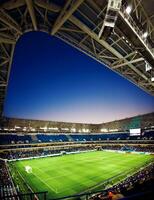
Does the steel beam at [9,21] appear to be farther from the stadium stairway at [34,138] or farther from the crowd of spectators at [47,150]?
the stadium stairway at [34,138]

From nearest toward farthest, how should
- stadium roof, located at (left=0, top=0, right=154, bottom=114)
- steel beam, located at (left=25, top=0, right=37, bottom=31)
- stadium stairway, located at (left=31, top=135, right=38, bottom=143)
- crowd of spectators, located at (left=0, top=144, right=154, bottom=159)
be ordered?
1. steel beam, located at (left=25, top=0, right=37, bottom=31)
2. stadium roof, located at (left=0, top=0, right=154, bottom=114)
3. crowd of spectators, located at (left=0, top=144, right=154, bottom=159)
4. stadium stairway, located at (left=31, top=135, right=38, bottom=143)

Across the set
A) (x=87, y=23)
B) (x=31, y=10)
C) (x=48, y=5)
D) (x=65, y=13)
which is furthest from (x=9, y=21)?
(x=87, y=23)

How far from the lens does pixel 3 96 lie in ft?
61.7

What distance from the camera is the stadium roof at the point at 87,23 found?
7.61 meters

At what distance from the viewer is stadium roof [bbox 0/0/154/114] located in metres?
7.61

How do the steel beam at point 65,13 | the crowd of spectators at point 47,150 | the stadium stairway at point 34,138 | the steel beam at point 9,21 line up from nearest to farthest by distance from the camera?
the steel beam at point 65,13
the steel beam at point 9,21
the crowd of spectators at point 47,150
the stadium stairway at point 34,138

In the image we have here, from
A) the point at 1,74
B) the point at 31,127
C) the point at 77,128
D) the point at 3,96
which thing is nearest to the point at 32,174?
the point at 3,96

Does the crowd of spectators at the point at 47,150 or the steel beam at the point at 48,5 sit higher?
the steel beam at the point at 48,5

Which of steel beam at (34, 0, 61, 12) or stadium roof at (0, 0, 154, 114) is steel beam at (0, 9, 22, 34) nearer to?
stadium roof at (0, 0, 154, 114)

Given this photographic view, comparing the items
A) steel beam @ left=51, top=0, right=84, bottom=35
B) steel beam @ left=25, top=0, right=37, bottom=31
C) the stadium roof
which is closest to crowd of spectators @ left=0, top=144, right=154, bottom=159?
the stadium roof

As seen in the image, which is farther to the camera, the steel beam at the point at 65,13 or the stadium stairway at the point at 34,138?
the stadium stairway at the point at 34,138

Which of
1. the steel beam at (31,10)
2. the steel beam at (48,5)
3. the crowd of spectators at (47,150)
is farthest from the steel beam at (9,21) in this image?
the crowd of spectators at (47,150)

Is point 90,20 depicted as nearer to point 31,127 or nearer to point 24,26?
point 24,26

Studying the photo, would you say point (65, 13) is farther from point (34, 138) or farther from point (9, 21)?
point (34, 138)
